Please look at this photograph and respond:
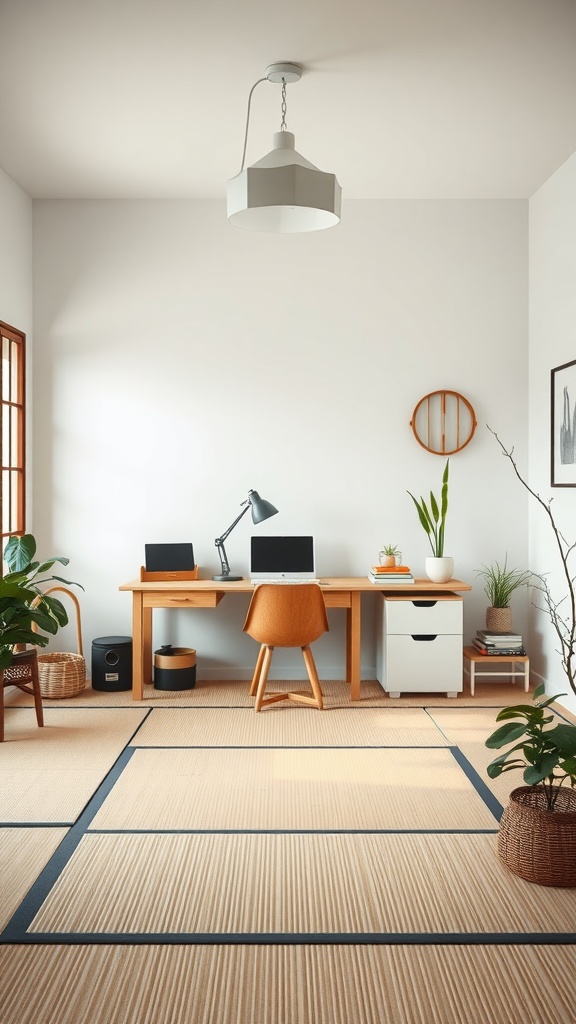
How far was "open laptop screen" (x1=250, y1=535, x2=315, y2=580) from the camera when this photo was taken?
16.9 feet

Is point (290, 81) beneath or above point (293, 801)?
above

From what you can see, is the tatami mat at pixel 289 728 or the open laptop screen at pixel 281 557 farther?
the open laptop screen at pixel 281 557

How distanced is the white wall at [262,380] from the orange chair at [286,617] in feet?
2.66

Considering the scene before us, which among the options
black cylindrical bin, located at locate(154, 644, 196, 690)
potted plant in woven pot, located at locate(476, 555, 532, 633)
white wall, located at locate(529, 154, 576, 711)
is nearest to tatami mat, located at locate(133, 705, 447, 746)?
black cylindrical bin, located at locate(154, 644, 196, 690)

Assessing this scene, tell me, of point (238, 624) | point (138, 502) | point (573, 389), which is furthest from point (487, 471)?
point (138, 502)

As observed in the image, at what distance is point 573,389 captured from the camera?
4.61 metres

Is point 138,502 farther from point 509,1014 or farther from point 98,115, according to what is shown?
point 509,1014

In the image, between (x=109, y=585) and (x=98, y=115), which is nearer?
(x=98, y=115)

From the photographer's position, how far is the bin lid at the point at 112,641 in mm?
5066

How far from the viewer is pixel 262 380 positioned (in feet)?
17.7

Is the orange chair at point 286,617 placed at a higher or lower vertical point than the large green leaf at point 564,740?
higher

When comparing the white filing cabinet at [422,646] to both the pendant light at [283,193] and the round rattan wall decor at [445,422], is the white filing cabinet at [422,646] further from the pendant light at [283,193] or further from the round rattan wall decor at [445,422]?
the pendant light at [283,193]

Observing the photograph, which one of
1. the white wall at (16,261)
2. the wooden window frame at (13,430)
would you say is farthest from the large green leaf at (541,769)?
the white wall at (16,261)

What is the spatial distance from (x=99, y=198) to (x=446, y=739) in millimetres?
3792
